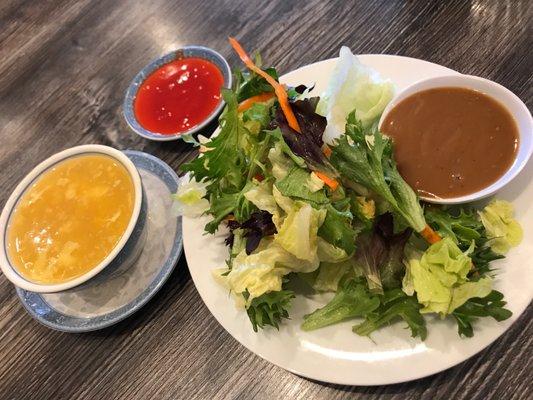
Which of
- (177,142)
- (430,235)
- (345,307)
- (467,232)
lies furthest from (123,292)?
(467,232)

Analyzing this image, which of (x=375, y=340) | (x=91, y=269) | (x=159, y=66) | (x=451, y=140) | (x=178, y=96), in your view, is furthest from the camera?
(x=159, y=66)

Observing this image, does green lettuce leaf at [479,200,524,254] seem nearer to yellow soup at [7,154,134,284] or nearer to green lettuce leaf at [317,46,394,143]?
green lettuce leaf at [317,46,394,143]

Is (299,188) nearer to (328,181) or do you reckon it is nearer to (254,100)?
(328,181)

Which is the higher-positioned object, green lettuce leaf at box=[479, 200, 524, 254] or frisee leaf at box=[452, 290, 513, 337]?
green lettuce leaf at box=[479, 200, 524, 254]

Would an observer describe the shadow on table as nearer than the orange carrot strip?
No

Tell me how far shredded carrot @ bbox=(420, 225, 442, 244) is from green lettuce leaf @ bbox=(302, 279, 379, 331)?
9.3 inches

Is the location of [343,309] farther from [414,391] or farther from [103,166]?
[103,166]

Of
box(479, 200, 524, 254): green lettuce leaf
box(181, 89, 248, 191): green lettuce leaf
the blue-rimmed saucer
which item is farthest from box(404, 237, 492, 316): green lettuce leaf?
the blue-rimmed saucer

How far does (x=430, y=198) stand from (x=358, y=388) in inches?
25.0

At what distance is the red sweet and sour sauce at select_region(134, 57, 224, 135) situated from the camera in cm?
215

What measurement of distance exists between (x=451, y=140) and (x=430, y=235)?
325mm

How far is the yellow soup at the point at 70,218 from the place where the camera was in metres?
1.63

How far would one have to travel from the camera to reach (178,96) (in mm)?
2256

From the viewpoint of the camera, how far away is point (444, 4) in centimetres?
221
